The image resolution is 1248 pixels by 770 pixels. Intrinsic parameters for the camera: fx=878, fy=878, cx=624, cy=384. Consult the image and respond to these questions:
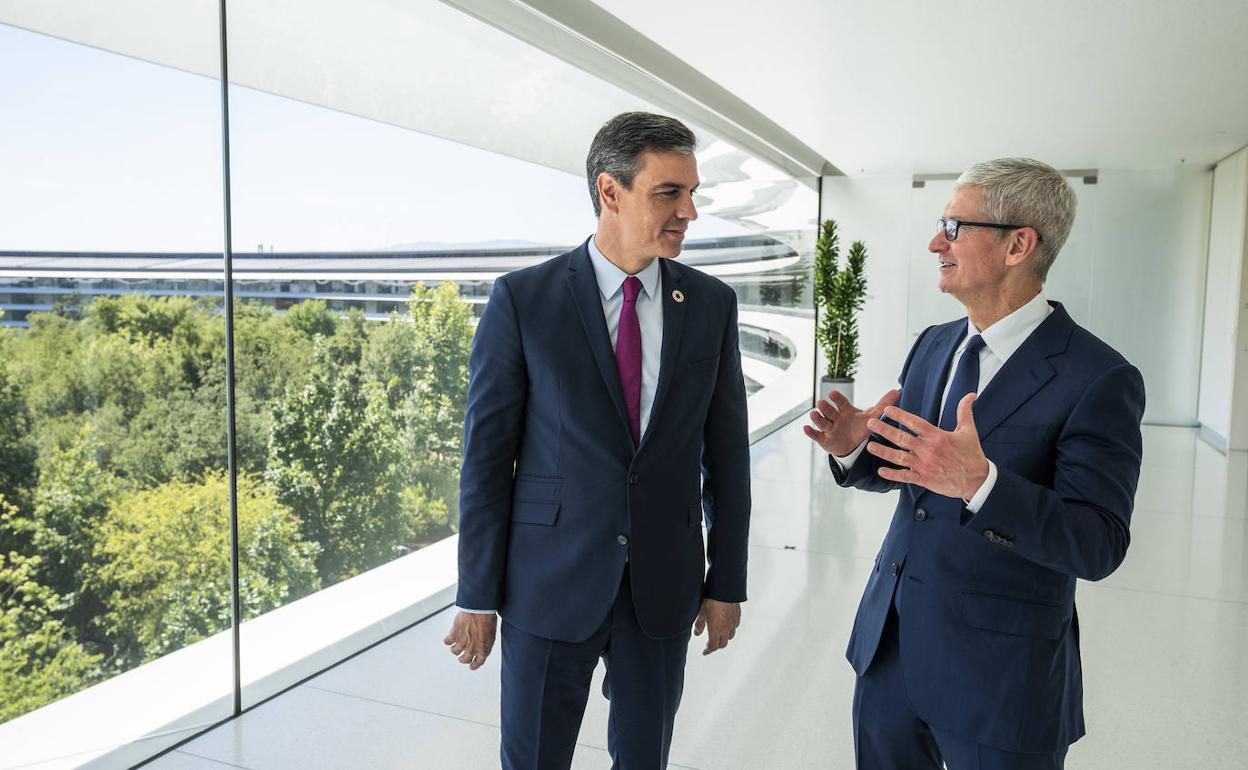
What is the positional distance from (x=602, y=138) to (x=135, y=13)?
6.56ft

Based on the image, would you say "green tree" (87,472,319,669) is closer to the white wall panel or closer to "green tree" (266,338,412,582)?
"green tree" (266,338,412,582)

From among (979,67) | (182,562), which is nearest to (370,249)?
(182,562)

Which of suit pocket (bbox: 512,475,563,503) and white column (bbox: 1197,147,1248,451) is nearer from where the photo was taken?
suit pocket (bbox: 512,475,563,503)

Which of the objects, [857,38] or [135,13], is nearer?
[135,13]

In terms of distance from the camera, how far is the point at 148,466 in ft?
9.90

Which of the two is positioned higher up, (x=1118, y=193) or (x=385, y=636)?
(x=1118, y=193)

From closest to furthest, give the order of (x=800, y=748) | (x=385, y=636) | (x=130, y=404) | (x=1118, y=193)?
(x=130, y=404) → (x=800, y=748) → (x=385, y=636) → (x=1118, y=193)

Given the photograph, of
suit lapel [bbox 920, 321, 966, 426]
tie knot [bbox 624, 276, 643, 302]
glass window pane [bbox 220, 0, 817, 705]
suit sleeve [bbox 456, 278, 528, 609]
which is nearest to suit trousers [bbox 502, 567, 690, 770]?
suit sleeve [bbox 456, 278, 528, 609]

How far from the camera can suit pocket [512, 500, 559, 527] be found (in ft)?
Result: 6.07

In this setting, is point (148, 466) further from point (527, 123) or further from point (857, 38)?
point (857, 38)

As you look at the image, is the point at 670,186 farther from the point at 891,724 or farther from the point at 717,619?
the point at 891,724

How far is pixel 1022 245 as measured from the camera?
166 centimetres

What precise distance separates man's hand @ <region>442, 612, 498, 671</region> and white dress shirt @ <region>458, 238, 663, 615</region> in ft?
0.06

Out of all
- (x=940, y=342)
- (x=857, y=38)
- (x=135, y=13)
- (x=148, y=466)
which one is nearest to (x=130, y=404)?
(x=148, y=466)
